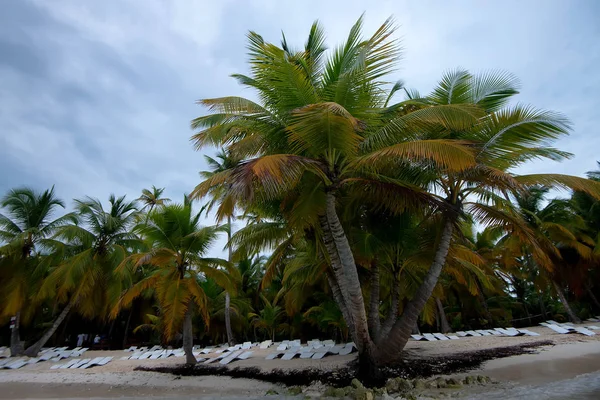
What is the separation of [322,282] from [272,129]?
9929 mm

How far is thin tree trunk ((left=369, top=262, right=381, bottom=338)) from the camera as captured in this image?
913cm

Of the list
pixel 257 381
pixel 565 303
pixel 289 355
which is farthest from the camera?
pixel 565 303

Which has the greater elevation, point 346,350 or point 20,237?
point 20,237

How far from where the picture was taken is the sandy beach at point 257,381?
23.7 ft

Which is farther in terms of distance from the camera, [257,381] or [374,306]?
[374,306]

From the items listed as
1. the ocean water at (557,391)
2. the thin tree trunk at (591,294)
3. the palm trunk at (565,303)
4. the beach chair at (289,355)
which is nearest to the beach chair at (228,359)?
the beach chair at (289,355)

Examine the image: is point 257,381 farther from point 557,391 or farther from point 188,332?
point 557,391

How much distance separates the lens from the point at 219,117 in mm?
7871

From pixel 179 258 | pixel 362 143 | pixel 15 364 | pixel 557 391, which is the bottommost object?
pixel 557 391

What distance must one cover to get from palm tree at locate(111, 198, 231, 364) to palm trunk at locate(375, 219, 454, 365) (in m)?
5.45

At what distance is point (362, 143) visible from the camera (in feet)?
24.5

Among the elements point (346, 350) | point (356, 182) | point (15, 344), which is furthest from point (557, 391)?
point (15, 344)

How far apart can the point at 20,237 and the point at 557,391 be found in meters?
18.0

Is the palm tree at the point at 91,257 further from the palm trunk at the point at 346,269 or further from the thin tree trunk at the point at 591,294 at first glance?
the thin tree trunk at the point at 591,294
